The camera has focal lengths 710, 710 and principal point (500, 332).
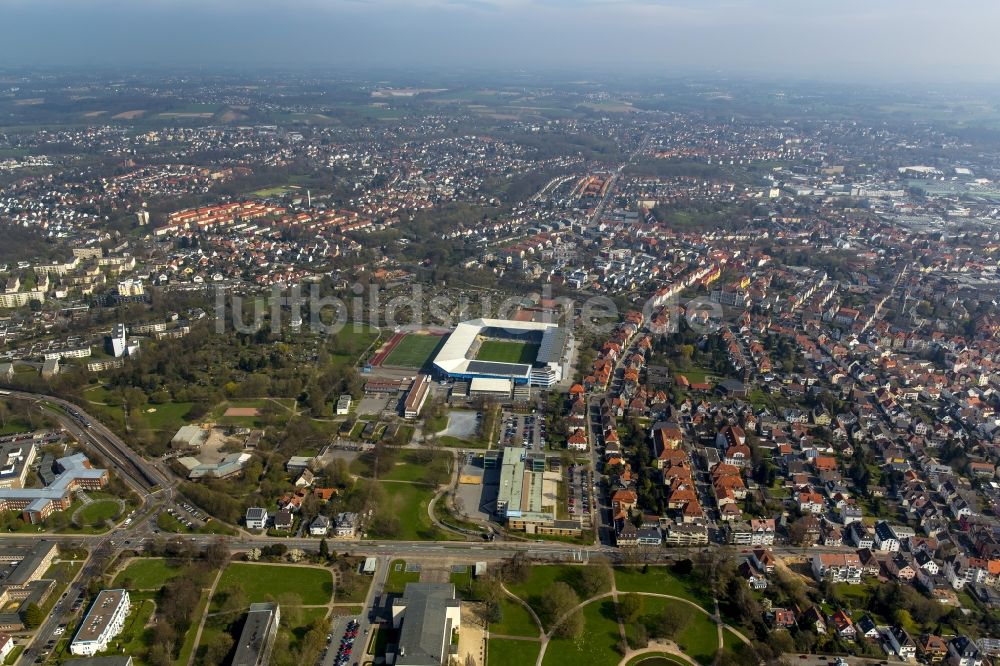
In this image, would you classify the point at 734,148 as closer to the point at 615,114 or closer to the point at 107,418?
the point at 615,114

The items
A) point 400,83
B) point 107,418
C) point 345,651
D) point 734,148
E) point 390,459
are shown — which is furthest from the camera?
point 400,83

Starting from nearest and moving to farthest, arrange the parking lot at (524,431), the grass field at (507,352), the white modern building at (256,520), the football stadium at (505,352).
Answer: the white modern building at (256,520) < the parking lot at (524,431) < the football stadium at (505,352) < the grass field at (507,352)

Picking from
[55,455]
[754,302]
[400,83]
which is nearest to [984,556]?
[754,302]

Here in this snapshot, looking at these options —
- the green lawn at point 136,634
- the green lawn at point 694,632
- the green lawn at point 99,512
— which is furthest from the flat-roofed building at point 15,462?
the green lawn at point 694,632

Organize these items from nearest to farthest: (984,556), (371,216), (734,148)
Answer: (984,556)
(371,216)
(734,148)

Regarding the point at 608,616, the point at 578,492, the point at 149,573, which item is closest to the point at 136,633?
the point at 149,573

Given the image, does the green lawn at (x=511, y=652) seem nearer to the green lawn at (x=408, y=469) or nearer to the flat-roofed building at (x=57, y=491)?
the green lawn at (x=408, y=469)
